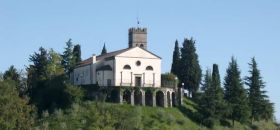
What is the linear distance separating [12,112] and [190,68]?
3665 centimetres

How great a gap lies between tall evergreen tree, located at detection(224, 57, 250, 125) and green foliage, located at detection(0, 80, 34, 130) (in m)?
31.4

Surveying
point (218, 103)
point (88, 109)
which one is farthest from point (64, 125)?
point (218, 103)

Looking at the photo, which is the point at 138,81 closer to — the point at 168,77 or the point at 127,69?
the point at 127,69

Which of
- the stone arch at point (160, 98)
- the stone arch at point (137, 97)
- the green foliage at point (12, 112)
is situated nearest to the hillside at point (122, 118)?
the stone arch at point (160, 98)

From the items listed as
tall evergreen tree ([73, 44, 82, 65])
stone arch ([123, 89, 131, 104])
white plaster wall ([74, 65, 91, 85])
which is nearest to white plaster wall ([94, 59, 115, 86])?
stone arch ([123, 89, 131, 104])

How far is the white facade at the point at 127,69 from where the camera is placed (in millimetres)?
100312

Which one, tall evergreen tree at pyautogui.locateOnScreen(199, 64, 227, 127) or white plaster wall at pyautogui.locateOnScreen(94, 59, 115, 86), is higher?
white plaster wall at pyautogui.locateOnScreen(94, 59, 115, 86)

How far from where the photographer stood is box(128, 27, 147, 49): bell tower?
367ft

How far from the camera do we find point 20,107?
268 feet

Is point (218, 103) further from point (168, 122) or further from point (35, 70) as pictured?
point (35, 70)

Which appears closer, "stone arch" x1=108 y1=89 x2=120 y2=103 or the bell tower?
"stone arch" x1=108 y1=89 x2=120 y2=103

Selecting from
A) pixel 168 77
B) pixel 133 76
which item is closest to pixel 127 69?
pixel 133 76

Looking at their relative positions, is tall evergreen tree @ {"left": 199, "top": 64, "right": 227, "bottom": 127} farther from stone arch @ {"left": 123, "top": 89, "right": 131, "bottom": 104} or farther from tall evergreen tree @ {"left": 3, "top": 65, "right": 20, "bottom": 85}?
tall evergreen tree @ {"left": 3, "top": 65, "right": 20, "bottom": 85}

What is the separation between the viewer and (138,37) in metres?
112
